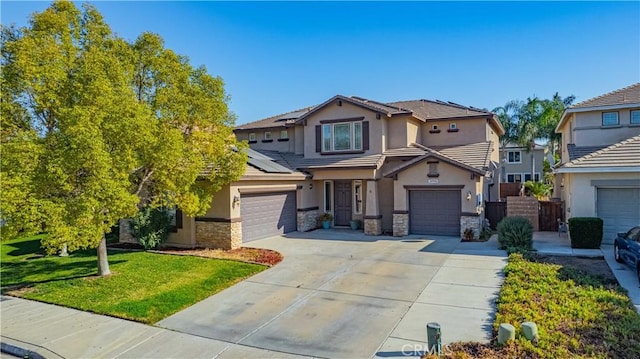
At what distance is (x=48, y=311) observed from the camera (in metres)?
8.70

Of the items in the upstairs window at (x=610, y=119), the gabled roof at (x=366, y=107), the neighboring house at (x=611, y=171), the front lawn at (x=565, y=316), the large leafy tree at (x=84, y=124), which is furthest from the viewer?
the gabled roof at (x=366, y=107)

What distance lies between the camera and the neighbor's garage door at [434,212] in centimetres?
1677

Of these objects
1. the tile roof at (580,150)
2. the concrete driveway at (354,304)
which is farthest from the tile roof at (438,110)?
the concrete driveway at (354,304)

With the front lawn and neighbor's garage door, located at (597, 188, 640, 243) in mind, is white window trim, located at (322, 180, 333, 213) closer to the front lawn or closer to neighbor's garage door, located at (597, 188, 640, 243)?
the front lawn

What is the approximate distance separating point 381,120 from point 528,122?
22298 millimetres

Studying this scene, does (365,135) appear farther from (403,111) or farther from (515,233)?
(515,233)

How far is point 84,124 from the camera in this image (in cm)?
877

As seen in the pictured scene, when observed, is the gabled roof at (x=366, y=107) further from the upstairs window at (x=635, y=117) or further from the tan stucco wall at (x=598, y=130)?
the upstairs window at (x=635, y=117)

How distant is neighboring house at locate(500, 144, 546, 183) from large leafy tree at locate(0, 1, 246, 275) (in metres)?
36.1

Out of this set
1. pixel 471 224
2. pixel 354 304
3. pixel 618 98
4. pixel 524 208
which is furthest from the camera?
pixel 524 208

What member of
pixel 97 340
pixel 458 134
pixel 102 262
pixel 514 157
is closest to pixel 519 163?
pixel 514 157

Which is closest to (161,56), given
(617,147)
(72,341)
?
(72,341)

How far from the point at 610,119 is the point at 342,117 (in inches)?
473

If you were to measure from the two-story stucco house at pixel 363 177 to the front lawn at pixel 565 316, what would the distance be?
6496 mm
